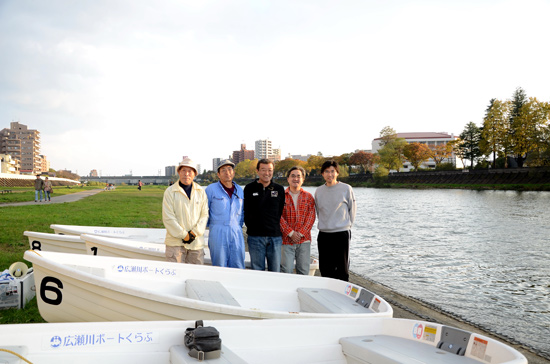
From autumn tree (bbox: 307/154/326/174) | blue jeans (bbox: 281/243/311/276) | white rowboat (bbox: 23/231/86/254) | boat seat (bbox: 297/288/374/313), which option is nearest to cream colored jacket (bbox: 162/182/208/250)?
blue jeans (bbox: 281/243/311/276)

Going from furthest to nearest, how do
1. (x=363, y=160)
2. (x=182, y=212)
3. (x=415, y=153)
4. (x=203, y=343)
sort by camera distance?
1. (x=363, y=160)
2. (x=415, y=153)
3. (x=182, y=212)
4. (x=203, y=343)

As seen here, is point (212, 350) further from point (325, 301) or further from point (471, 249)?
point (471, 249)

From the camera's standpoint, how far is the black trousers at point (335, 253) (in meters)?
5.54

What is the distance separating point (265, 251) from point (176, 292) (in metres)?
1.36

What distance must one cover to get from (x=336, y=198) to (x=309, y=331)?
2.47 meters

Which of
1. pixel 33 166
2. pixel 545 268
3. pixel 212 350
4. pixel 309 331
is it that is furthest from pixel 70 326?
pixel 33 166

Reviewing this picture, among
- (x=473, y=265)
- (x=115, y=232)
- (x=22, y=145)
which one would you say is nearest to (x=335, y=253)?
(x=115, y=232)

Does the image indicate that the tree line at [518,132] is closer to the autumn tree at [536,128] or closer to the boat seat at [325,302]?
the autumn tree at [536,128]

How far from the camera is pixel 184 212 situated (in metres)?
5.21

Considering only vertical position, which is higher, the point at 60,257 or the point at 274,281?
the point at 60,257

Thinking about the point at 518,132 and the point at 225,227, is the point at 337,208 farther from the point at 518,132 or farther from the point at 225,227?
the point at 518,132

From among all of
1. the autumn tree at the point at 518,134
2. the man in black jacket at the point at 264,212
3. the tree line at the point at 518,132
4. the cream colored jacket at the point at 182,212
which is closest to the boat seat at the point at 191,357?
the cream colored jacket at the point at 182,212

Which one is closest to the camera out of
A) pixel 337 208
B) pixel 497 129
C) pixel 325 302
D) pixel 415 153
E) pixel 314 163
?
pixel 325 302

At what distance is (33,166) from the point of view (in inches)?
5861
